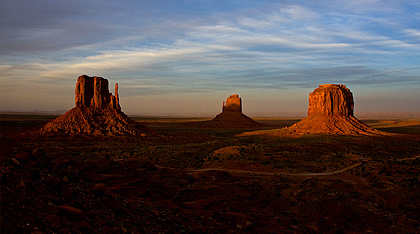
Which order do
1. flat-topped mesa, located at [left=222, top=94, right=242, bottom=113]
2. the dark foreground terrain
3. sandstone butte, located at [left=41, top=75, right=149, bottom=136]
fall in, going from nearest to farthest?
the dark foreground terrain < sandstone butte, located at [left=41, top=75, right=149, bottom=136] < flat-topped mesa, located at [left=222, top=94, right=242, bottom=113]

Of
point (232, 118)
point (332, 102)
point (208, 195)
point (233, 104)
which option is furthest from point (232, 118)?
point (208, 195)

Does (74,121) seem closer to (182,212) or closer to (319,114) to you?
(182,212)

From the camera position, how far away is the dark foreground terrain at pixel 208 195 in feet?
35.0

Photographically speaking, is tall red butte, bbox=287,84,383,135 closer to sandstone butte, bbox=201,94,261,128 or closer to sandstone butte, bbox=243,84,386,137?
sandstone butte, bbox=243,84,386,137

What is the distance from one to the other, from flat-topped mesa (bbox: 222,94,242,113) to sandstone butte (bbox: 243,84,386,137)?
7008 centimetres

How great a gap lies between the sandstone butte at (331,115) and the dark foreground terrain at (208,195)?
40.2 m

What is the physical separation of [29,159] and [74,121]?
56.9 m

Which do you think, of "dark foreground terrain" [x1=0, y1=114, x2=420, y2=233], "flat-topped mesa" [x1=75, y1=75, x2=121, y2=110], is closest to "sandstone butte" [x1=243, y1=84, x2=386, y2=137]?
"dark foreground terrain" [x1=0, y1=114, x2=420, y2=233]

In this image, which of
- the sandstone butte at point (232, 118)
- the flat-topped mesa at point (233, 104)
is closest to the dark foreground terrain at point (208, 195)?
the sandstone butte at point (232, 118)

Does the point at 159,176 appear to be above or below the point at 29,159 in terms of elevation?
below

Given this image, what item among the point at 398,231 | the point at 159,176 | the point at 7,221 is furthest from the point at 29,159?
the point at 398,231

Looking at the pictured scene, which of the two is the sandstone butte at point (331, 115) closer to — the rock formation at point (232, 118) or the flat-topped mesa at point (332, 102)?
the flat-topped mesa at point (332, 102)

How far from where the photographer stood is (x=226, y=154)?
39562 millimetres

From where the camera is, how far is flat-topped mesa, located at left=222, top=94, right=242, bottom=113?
15875 cm
